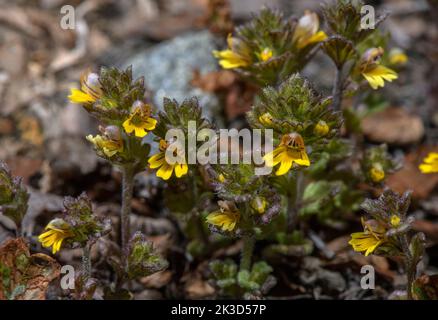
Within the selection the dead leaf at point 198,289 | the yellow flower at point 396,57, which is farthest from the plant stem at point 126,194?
the yellow flower at point 396,57

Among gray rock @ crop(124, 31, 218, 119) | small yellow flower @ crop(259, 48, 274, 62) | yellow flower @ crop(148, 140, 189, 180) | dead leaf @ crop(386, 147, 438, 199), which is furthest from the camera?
gray rock @ crop(124, 31, 218, 119)

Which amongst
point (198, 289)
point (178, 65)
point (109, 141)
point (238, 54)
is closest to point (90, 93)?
point (109, 141)

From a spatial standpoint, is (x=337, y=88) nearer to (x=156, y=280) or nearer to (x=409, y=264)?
(x=409, y=264)

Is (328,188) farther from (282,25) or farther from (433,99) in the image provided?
(433,99)

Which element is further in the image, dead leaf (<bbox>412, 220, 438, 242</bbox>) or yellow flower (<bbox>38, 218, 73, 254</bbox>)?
dead leaf (<bbox>412, 220, 438, 242</bbox>)

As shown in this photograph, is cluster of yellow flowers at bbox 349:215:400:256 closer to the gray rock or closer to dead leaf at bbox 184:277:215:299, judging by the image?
dead leaf at bbox 184:277:215:299

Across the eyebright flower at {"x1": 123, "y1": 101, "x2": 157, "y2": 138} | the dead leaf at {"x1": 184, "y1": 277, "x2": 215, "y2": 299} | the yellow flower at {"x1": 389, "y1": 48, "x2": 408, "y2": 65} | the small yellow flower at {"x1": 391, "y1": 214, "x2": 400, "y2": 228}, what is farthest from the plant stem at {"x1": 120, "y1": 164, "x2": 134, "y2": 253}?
the yellow flower at {"x1": 389, "y1": 48, "x2": 408, "y2": 65}
